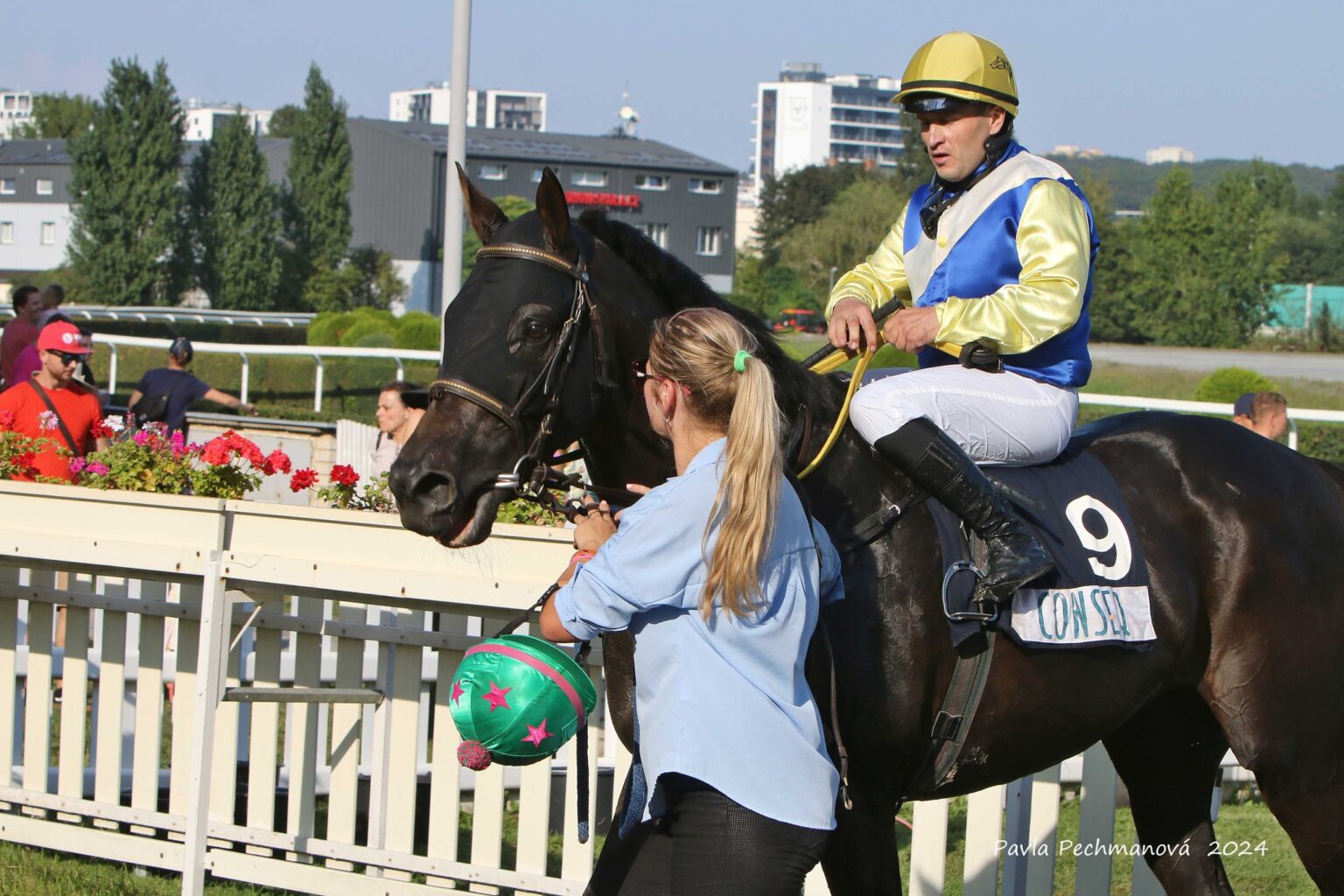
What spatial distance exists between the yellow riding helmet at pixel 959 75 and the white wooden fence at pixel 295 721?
1544mm

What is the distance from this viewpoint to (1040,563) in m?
3.14

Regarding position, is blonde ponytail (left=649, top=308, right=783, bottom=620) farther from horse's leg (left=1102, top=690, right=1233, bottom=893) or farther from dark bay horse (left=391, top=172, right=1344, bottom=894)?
horse's leg (left=1102, top=690, right=1233, bottom=893)

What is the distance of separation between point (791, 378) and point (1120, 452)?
0.99m

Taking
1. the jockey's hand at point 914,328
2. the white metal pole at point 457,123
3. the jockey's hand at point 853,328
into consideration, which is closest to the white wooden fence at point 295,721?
the jockey's hand at point 853,328

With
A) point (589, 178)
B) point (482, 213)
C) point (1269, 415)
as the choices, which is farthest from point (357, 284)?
point (482, 213)

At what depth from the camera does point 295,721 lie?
5.07 meters

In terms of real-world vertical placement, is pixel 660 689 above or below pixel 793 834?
above

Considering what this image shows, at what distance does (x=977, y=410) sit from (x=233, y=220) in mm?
57514

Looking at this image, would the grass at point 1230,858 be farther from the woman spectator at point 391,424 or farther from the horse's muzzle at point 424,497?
the woman spectator at point 391,424

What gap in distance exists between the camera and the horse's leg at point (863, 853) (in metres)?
3.03

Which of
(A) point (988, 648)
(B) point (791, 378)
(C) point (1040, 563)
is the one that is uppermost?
(B) point (791, 378)

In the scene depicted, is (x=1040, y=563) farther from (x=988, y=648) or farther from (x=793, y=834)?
(x=793, y=834)

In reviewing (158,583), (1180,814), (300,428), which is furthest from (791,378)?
(300,428)

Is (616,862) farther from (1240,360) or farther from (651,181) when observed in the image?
(651,181)
